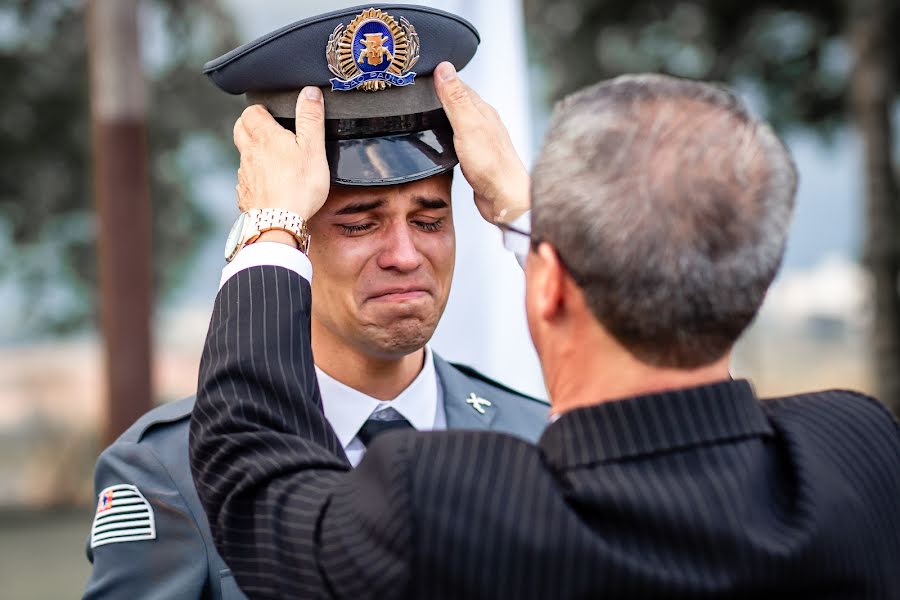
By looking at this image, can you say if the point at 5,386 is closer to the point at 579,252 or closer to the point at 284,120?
the point at 284,120

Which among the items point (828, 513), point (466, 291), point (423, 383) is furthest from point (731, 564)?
point (466, 291)

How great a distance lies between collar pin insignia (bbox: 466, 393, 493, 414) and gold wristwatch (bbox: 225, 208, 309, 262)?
2.61ft

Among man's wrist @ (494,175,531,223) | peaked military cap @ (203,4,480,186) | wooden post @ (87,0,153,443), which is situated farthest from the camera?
wooden post @ (87,0,153,443)

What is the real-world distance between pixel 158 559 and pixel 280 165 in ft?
2.25

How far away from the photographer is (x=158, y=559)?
6.51ft

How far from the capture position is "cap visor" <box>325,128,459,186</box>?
2148 mm

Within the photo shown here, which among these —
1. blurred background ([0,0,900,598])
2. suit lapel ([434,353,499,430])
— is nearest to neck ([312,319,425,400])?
suit lapel ([434,353,499,430])

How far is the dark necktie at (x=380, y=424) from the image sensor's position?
225 cm

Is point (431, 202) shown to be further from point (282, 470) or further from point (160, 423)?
point (282, 470)

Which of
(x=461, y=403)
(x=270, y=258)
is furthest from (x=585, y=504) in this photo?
(x=461, y=403)

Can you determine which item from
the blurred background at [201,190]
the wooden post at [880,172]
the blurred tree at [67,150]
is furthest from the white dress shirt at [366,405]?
the wooden post at [880,172]

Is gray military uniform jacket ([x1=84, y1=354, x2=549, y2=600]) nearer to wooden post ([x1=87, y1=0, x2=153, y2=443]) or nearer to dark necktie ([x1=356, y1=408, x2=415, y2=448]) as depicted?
dark necktie ([x1=356, y1=408, x2=415, y2=448])

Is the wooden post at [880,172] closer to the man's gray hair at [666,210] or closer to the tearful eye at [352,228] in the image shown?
the tearful eye at [352,228]

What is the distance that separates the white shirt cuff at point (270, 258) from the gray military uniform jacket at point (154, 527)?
0.52m
